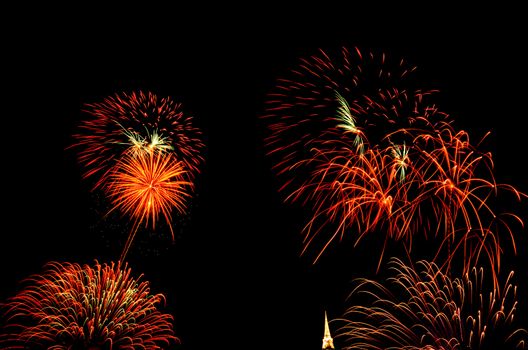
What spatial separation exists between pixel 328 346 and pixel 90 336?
1146 inches

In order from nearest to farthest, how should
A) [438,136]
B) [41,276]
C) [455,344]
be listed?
[438,136] → [455,344] → [41,276]

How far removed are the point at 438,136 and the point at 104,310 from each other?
575 inches

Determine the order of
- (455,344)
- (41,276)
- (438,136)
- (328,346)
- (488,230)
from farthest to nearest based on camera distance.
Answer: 1. (328,346)
2. (41,276)
3. (455,344)
4. (438,136)
5. (488,230)

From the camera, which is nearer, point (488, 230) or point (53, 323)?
point (488, 230)

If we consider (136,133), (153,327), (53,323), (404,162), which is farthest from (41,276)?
(404,162)

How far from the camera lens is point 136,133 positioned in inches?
895

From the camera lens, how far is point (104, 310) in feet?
73.6

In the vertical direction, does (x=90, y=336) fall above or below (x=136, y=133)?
below

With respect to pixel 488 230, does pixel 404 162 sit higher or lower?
higher

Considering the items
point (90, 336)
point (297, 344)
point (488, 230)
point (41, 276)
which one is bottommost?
point (297, 344)

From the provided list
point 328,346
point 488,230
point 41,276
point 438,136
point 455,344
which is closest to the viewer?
point 488,230

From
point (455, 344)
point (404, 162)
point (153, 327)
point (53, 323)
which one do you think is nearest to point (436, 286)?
point (455, 344)

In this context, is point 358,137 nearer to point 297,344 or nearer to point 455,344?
point 455,344

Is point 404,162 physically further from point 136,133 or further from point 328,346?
point 328,346
